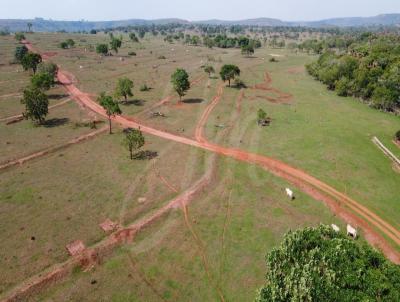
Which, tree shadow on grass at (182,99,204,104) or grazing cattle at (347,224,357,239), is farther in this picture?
tree shadow on grass at (182,99,204,104)

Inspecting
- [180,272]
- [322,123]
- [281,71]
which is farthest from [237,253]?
[281,71]

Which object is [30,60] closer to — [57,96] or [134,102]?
[57,96]

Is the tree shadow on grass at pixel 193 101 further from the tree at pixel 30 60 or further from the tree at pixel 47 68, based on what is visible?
the tree at pixel 30 60

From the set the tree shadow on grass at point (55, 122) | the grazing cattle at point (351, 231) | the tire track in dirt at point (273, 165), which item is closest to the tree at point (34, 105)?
the tree shadow on grass at point (55, 122)

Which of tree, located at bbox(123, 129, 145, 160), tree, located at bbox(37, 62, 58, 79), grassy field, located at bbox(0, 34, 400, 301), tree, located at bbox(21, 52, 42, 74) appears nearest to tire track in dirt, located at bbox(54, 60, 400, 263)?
grassy field, located at bbox(0, 34, 400, 301)

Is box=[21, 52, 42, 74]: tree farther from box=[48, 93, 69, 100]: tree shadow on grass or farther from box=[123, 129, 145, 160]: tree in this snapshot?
box=[123, 129, 145, 160]: tree

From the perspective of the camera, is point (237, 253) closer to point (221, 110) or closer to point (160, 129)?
point (160, 129)
